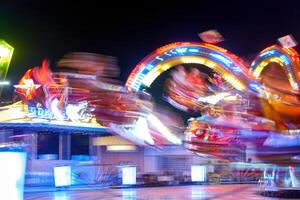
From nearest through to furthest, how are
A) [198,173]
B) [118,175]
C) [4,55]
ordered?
1. [4,55]
2. [198,173]
3. [118,175]

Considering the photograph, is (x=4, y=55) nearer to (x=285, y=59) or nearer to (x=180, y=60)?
(x=180, y=60)

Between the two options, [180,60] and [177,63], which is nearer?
[180,60]

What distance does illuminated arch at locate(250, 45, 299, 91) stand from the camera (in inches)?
703

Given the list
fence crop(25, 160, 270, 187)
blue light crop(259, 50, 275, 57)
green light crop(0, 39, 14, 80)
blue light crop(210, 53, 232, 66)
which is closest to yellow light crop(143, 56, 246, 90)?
blue light crop(210, 53, 232, 66)

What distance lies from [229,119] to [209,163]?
51.0ft

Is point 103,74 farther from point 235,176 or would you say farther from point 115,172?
point 235,176

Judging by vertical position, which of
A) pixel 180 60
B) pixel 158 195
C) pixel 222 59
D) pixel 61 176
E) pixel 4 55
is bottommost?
pixel 158 195

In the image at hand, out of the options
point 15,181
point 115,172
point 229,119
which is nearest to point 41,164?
point 115,172

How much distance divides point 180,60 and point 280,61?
4.11 m

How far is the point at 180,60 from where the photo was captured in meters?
21.0

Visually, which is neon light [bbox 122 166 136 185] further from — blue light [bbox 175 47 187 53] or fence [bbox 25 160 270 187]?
blue light [bbox 175 47 187 53]

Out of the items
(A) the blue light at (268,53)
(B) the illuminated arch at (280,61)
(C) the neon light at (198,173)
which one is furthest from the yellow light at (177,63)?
(C) the neon light at (198,173)

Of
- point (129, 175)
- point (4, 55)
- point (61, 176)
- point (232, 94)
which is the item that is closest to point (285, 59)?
point (232, 94)

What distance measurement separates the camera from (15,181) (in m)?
7.14
